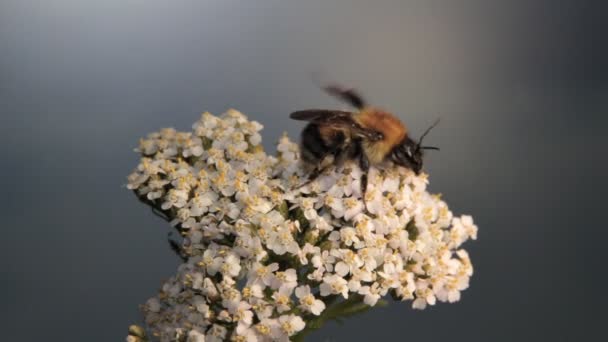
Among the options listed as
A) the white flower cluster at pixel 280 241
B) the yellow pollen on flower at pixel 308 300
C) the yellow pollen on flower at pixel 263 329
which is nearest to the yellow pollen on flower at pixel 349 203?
the white flower cluster at pixel 280 241

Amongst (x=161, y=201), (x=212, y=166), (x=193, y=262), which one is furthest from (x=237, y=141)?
(x=193, y=262)

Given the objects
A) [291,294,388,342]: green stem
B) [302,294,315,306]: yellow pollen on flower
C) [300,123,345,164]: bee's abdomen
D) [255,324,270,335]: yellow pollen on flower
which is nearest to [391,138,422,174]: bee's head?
[300,123,345,164]: bee's abdomen

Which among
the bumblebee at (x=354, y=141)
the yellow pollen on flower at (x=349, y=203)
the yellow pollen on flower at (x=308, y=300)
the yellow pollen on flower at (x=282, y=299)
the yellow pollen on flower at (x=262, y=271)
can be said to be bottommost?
the yellow pollen on flower at (x=308, y=300)

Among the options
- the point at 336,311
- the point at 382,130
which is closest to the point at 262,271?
the point at 336,311

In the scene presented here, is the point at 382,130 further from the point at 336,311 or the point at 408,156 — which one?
the point at 336,311

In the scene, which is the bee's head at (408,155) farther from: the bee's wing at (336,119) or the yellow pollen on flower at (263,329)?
the yellow pollen on flower at (263,329)

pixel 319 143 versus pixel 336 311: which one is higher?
pixel 319 143

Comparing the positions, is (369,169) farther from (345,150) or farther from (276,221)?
(276,221)

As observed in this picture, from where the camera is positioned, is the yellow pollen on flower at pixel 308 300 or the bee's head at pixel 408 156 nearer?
the yellow pollen on flower at pixel 308 300
